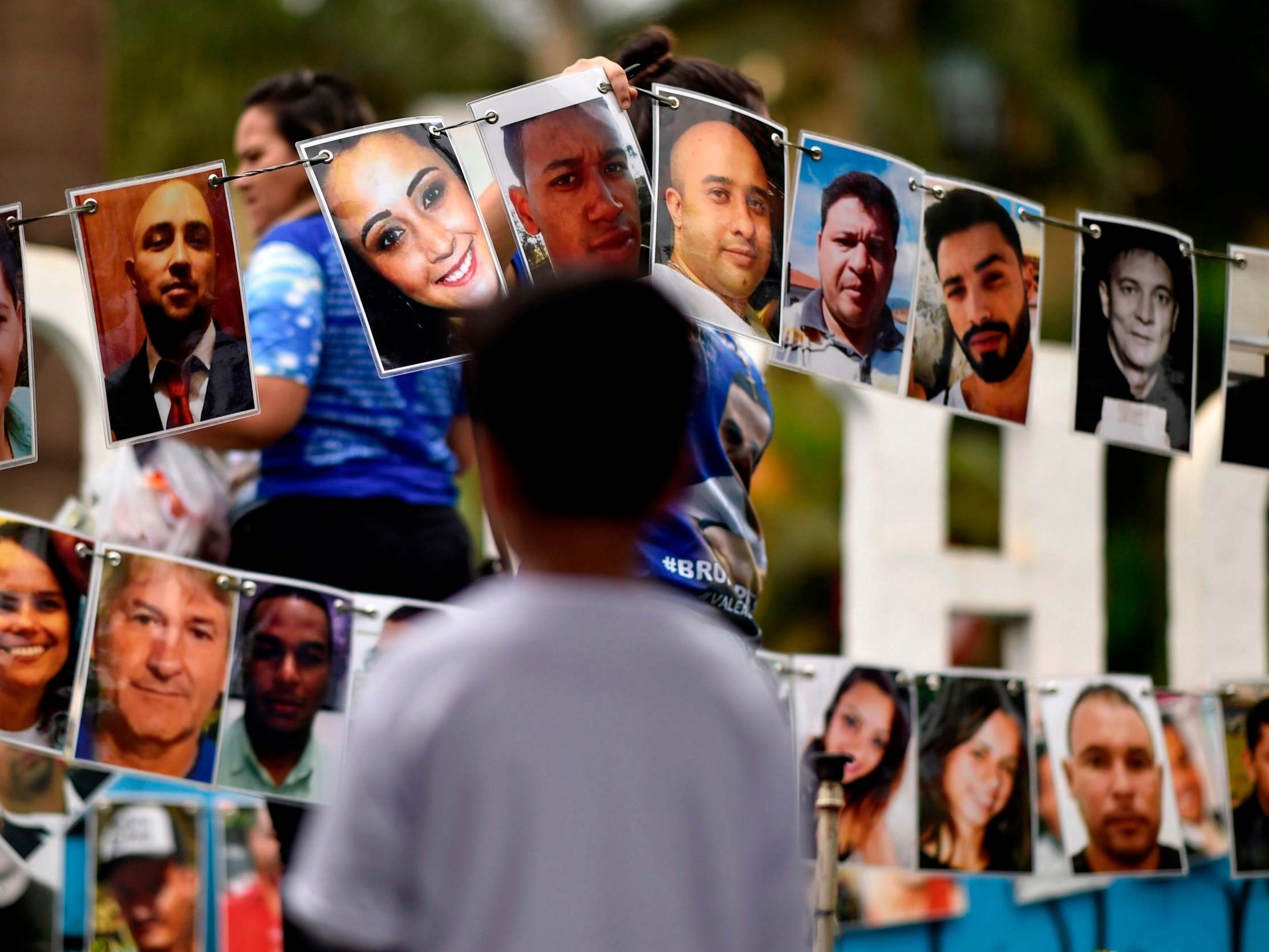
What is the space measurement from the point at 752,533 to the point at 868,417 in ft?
6.59

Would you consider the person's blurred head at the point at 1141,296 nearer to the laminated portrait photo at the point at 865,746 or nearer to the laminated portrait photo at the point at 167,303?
the laminated portrait photo at the point at 865,746

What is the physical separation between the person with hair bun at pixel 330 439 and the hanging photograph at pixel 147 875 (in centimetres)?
109

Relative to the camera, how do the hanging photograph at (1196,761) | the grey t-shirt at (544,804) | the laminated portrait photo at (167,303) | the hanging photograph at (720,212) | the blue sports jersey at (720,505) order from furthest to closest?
the hanging photograph at (1196,761) < the hanging photograph at (720,212) < the laminated portrait photo at (167,303) < the blue sports jersey at (720,505) < the grey t-shirt at (544,804)

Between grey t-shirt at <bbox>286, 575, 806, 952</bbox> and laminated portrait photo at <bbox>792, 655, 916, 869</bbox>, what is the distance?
6.72ft

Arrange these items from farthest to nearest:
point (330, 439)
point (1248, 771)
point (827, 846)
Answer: point (1248, 771)
point (330, 439)
point (827, 846)

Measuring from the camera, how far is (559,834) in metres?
1.29

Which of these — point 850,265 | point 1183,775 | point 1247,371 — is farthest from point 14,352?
point 1183,775

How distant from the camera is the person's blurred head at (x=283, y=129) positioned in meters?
3.01

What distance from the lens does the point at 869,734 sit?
11.3ft

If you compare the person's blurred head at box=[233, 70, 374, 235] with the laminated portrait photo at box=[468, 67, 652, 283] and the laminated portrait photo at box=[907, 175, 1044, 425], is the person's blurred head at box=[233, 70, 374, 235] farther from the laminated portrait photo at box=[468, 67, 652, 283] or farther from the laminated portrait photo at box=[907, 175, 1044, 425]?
the laminated portrait photo at box=[907, 175, 1044, 425]

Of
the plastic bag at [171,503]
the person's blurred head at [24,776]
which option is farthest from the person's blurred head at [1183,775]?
the person's blurred head at [24,776]

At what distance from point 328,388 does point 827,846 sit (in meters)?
1.09

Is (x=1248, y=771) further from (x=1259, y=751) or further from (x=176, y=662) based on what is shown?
(x=176, y=662)

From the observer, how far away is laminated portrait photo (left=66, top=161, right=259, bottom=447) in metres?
2.51
